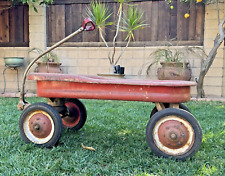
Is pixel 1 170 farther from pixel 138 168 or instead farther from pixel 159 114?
pixel 159 114

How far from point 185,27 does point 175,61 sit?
1.11 metres

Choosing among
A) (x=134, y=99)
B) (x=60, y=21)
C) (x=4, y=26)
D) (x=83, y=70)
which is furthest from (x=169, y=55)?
(x=4, y=26)

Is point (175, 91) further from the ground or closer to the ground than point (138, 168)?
further from the ground

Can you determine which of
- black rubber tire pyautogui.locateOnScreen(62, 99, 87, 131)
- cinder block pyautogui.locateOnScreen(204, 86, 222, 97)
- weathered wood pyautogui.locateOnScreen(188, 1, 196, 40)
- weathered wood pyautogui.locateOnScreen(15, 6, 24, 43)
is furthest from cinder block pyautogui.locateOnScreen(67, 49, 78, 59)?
black rubber tire pyautogui.locateOnScreen(62, 99, 87, 131)

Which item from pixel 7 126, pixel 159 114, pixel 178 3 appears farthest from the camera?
pixel 178 3

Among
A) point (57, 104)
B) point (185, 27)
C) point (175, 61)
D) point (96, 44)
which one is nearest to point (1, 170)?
point (57, 104)

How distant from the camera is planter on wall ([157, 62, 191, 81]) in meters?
4.21

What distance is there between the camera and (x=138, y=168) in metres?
1.52

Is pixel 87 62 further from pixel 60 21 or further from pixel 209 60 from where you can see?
pixel 209 60

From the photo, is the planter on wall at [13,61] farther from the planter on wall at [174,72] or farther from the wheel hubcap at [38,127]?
the wheel hubcap at [38,127]

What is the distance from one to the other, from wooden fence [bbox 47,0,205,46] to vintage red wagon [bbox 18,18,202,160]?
3525mm

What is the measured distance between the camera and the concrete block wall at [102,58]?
484cm

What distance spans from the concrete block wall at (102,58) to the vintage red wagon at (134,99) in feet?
10.8

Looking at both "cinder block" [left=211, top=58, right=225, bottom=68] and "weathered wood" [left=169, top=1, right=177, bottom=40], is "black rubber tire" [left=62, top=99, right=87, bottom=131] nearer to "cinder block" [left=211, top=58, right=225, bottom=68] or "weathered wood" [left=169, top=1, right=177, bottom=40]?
"weathered wood" [left=169, top=1, right=177, bottom=40]
